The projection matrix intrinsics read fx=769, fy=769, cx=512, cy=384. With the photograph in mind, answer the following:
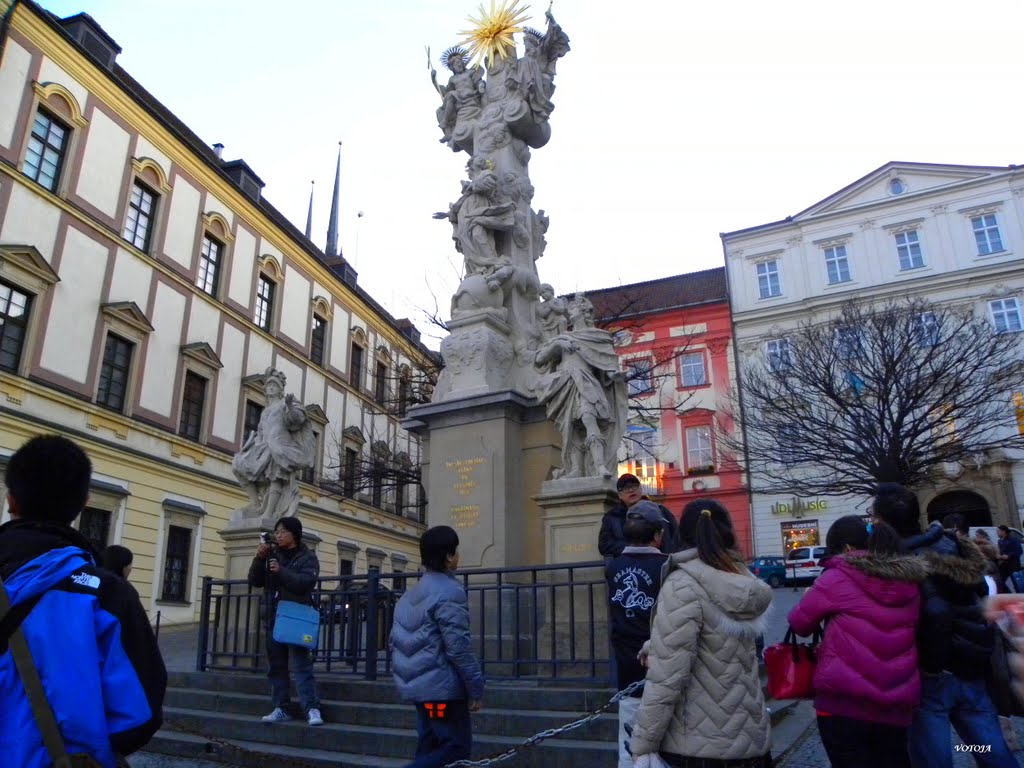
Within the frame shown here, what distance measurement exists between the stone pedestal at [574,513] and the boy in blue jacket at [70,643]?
19.6 ft

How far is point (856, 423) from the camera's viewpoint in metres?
21.6

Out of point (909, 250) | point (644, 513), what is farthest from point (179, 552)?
point (909, 250)

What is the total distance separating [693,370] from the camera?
38.5 metres

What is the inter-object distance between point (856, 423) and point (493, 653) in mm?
17034

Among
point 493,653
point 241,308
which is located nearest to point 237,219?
point 241,308

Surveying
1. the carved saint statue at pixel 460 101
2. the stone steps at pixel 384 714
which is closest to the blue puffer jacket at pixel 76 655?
the stone steps at pixel 384 714

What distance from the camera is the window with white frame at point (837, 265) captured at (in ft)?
120

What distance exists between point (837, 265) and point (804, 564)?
16.2 metres

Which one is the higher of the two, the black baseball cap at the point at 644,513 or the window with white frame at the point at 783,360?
the window with white frame at the point at 783,360

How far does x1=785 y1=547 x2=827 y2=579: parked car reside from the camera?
2675 centimetres

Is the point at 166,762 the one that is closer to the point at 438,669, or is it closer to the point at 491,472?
the point at 438,669

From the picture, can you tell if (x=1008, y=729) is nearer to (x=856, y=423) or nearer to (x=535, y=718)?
(x=535, y=718)

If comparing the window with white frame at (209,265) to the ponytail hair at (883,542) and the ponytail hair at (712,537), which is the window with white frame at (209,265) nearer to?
the ponytail hair at (712,537)

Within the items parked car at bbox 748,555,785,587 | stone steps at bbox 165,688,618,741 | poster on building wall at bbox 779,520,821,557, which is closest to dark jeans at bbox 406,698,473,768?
stone steps at bbox 165,688,618,741
